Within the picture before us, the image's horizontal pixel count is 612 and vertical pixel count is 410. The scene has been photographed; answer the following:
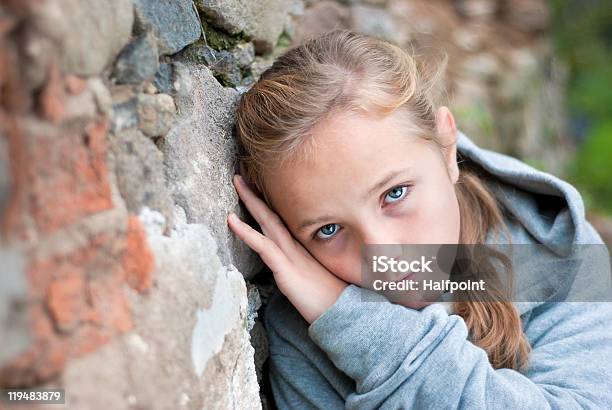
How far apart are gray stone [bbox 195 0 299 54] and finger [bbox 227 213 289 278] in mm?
458

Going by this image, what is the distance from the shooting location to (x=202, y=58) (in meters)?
1.52

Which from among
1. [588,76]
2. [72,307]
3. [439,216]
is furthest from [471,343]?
[588,76]

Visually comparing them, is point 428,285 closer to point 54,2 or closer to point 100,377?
point 100,377

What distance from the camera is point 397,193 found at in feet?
5.25

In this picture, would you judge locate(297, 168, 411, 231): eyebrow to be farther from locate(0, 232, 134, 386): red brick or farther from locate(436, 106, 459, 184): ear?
locate(0, 232, 134, 386): red brick

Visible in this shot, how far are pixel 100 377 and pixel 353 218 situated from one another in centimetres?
74

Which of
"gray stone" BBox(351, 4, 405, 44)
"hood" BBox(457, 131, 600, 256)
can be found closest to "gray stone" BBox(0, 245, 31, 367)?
"hood" BBox(457, 131, 600, 256)

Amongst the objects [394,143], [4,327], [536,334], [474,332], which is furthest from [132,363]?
[536,334]

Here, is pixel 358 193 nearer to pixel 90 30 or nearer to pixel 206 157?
pixel 206 157

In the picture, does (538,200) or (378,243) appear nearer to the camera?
(378,243)

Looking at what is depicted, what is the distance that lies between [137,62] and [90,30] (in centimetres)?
17

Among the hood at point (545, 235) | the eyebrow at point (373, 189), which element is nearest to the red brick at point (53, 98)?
the eyebrow at point (373, 189)

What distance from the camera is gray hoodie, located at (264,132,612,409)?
4.93ft

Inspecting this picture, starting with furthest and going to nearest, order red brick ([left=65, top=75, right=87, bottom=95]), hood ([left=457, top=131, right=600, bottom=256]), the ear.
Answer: hood ([left=457, top=131, right=600, bottom=256]) < the ear < red brick ([left=65, top=75, right=87, bottom=95])
